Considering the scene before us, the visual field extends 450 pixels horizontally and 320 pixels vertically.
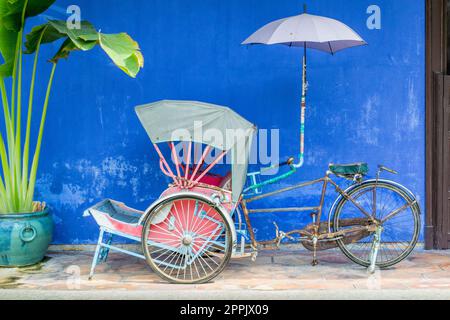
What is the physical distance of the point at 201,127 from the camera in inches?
254

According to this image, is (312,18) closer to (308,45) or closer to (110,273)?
(308,45)

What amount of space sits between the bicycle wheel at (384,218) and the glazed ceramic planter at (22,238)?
127 inches

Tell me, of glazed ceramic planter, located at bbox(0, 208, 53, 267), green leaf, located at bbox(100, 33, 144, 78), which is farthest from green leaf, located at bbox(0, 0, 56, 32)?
glazed ceramic planter, located at bbox(0, 208, 53, 267)

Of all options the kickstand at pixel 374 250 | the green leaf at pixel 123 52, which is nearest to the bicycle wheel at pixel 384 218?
the kickstand at pixel 374 250

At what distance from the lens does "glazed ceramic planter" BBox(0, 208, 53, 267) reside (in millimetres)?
6934

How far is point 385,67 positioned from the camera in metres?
7.91

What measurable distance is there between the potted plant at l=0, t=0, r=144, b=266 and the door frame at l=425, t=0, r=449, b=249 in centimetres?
370

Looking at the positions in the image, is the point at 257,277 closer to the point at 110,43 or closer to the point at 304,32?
the point at 304,32

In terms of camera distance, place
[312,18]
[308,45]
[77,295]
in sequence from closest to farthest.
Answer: [77,295], [312,18], [308,45]

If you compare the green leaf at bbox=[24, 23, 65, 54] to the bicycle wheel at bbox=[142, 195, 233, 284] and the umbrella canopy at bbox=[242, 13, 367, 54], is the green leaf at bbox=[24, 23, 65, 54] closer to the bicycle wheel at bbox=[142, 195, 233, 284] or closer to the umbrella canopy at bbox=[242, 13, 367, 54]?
the umbrella canopy at bbox=[242, 13, 367, 54]

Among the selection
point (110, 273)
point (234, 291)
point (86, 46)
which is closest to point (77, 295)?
point (110, 273)

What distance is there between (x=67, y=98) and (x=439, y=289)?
189 inches

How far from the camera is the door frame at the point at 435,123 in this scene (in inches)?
309

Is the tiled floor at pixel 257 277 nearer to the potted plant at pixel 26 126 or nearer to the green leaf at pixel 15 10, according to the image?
the potted plant at pixel 26 126
